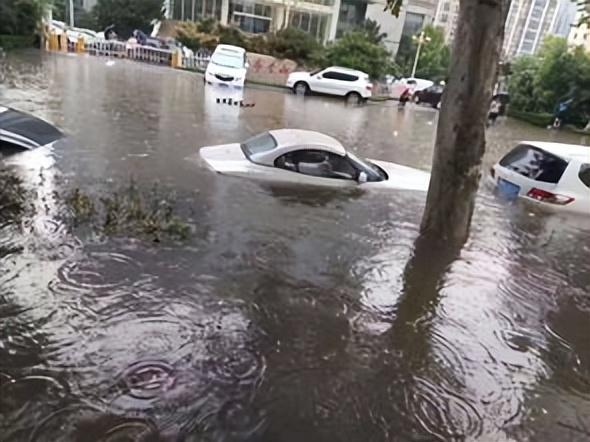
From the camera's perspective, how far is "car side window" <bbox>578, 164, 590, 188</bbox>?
29.0 feet

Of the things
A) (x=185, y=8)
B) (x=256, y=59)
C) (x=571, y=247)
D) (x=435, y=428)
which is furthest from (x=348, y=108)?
(x=185, y=8)

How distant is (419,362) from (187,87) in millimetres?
19297

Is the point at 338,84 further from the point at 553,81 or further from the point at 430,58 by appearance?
the point at 430,58

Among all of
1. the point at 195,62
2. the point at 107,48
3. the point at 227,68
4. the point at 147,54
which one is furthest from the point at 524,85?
the point at 107,48

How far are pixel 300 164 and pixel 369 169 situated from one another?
1412 mm

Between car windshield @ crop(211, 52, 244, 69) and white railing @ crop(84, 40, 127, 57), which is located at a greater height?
car windshield @ crop(211, 52, 244, 69)

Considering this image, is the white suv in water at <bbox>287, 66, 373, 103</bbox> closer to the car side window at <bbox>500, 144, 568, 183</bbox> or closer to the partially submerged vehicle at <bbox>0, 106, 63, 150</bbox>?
the car side window at <bbox>500, 144, 568, 183</bbox>

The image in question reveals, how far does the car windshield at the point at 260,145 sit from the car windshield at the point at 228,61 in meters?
15.5

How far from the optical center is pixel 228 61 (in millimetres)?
24281

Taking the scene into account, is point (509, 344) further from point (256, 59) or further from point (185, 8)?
point (185, 8)

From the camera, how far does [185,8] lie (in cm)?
4212

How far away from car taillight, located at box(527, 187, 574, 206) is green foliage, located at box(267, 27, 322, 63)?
25867 mm

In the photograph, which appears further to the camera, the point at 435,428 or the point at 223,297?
the point at 223,297

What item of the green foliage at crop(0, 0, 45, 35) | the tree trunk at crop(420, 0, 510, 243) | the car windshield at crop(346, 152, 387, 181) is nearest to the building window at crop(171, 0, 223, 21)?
the green foliage at crop(0, 0, 45, 35)
